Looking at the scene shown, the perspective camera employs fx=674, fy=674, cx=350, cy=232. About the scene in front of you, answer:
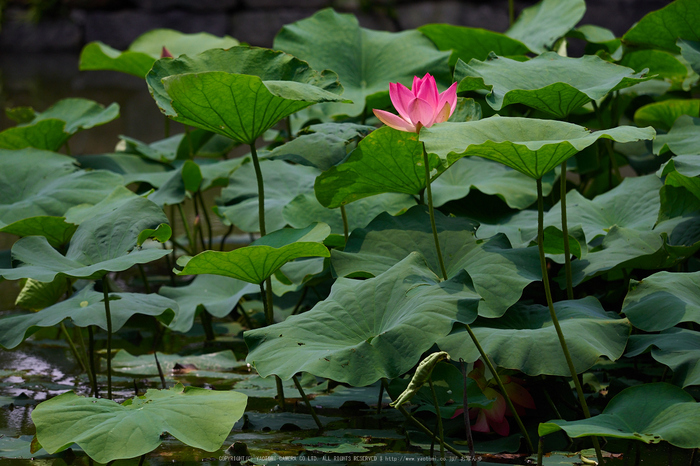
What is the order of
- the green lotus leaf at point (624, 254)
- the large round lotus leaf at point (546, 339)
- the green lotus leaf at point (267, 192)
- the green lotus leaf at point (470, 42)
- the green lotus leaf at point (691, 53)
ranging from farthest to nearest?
the green lotus leaf at point (470, 42), the green lotus leaf at point (267, 192), the green lotus leaf at point (691, 53), the green lotus leaf at point (624, 254), the large round lotus leaf at point (546, 339)

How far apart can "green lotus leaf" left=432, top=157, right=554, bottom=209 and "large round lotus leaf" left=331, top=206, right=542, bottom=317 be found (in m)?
0.22

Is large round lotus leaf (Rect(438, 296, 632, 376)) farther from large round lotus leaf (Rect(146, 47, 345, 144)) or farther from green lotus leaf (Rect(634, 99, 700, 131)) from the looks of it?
green lotus leaf (Rect(634, 99, 700, 131))

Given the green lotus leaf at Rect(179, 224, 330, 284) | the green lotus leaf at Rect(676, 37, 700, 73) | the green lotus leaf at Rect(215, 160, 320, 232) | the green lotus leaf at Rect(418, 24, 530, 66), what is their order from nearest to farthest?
the green lotus leaf at Rect(179, 224, 330, 284) < the green lotus leaf at Rect(676, 37, 700, 73) < the green lotus leaf at Rect(215, 160, 320, 232) < the green lotus leaf at Rect(418, 24, 530, 66)

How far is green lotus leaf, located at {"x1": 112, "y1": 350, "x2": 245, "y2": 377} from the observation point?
4.13 ft

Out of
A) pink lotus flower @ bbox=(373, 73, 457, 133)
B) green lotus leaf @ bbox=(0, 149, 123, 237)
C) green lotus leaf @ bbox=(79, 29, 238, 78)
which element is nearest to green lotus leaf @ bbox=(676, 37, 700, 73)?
pink lotus flower @ bbox=(373, 73, 457, 133)

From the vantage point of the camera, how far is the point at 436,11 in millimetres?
7328

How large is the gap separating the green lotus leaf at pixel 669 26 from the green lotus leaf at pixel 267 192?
2.47 feet

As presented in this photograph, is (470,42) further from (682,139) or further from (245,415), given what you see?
(245,415)

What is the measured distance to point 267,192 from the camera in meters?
1.49

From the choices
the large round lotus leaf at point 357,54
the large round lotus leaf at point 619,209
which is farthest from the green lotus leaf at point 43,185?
the large round lotus leaf at point 619,209

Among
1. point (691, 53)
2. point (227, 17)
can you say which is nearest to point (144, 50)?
point (691, 53)

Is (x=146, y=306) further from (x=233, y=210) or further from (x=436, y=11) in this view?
(x=436, y=11)

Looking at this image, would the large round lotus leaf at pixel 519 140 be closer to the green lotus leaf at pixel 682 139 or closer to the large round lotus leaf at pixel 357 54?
the green lotus leaf at pixel 682 139

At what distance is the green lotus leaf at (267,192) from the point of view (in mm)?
1409
